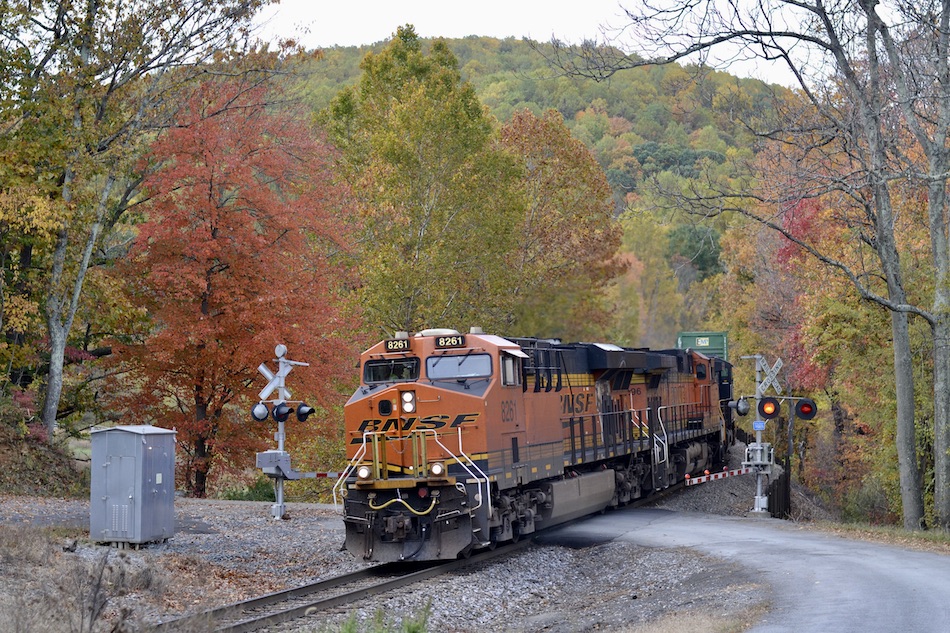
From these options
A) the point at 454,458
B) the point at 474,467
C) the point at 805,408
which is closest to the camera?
the point at 474,467

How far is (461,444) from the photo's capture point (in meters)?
16.1

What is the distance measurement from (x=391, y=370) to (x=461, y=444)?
1.99 metres

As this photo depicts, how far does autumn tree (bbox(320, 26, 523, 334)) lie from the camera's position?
37.9 metres

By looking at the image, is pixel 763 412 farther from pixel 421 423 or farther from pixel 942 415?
pixel 421 423

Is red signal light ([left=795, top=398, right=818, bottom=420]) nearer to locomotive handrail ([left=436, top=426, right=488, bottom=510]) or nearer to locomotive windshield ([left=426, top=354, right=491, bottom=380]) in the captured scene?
locomotive windshield ([left=426, top=354, right=491, bottom=380])

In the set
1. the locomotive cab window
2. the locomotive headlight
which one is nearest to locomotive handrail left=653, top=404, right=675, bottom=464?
the locomotive cab window

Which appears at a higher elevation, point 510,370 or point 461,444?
point 510,370

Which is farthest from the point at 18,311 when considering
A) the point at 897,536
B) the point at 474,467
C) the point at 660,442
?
the point at 897,536

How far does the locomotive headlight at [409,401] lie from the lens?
16.4m

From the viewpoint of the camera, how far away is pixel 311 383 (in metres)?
28.3

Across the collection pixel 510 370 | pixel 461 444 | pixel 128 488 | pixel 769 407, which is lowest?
pixel 128 488

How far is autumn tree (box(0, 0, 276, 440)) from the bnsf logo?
12.4 m

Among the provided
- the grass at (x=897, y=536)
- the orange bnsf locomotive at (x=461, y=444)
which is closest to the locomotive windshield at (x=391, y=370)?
the orange bnsf locomotive at (x=461, y=444)

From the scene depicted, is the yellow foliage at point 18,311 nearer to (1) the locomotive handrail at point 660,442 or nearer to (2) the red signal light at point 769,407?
(1) the locomotive handrail at point 660,442
